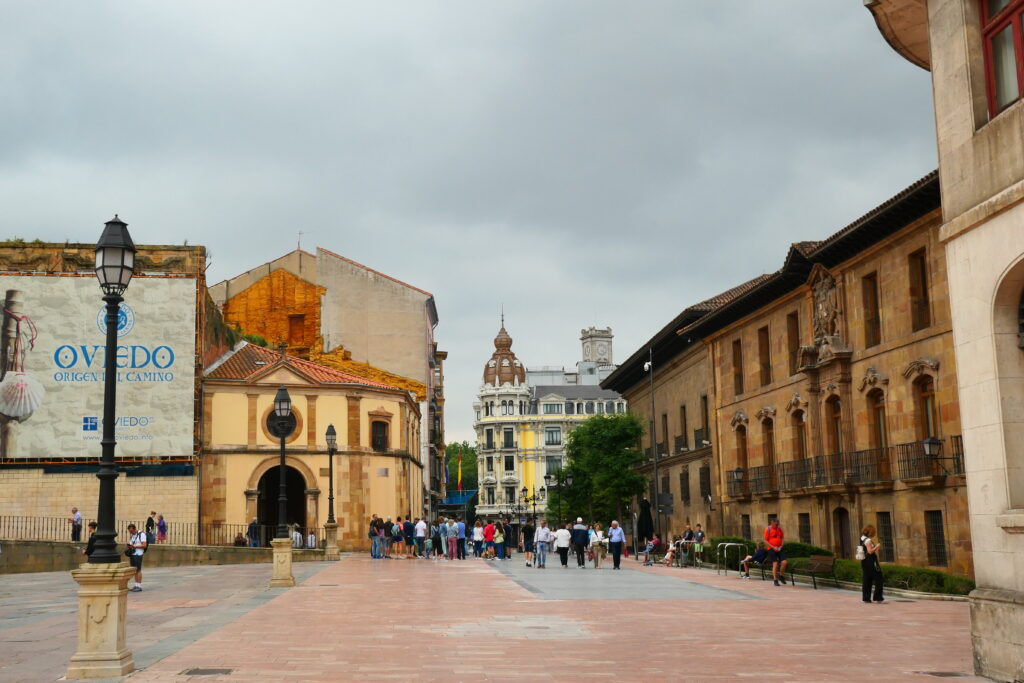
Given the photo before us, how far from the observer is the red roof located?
1756 inches

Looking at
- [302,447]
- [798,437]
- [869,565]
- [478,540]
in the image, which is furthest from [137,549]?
[302,447]

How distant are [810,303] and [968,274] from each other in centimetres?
2101

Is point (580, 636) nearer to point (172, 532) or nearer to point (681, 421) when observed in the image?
point (172, 532)

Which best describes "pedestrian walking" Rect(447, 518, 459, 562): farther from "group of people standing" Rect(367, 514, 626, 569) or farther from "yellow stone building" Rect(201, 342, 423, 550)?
"yellow stone building" Rect(201, 342, 423, 550)

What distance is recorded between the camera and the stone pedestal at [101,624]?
10000 mm

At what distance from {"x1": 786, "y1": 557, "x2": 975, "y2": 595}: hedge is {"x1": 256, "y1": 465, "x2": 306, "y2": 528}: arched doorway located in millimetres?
26326

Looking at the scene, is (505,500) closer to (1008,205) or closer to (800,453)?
(800,453)

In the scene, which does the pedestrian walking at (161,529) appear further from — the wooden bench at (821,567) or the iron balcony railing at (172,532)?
the wooden bench at (821,567)

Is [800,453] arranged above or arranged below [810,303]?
below

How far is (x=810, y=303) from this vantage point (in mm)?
31141

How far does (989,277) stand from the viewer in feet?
33.3

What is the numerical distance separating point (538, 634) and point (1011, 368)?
6.55 meters

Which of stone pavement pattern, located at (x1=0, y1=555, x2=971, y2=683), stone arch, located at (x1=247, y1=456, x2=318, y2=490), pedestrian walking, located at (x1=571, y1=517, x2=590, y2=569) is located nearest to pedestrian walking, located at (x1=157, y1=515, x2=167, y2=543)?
stone arch, located at (x1=247, y1=456, x2=318, y2=490)

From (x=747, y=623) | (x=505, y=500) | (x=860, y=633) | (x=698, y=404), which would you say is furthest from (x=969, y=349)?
(x=505, y=500)
